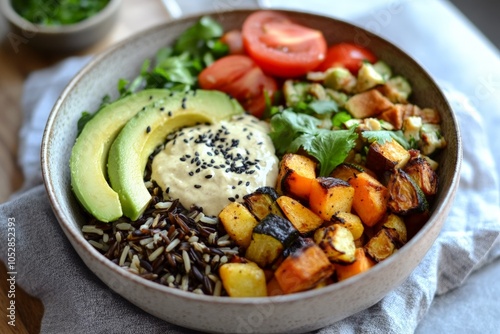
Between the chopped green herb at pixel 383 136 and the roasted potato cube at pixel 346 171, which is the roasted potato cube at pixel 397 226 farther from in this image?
the chopped green herb at pixel 383 136

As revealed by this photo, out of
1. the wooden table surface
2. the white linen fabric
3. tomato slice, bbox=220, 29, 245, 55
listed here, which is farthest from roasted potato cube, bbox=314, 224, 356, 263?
tomato slice, bbox=220, 29, 245, 55

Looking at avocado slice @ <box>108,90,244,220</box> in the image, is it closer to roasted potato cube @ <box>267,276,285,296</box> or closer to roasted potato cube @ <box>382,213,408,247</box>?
roasted potato cube @ <box>267,276,285,296</box>

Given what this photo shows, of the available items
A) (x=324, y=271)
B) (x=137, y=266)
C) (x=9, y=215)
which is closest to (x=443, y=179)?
(x=324, y=271)

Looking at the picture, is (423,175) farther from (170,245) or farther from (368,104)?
(170,245)

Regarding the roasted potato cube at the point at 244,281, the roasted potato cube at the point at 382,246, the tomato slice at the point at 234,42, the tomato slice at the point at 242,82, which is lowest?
the roasted potato cube at the point at 382,246

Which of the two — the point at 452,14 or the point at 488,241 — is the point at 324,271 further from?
the point at 452,14

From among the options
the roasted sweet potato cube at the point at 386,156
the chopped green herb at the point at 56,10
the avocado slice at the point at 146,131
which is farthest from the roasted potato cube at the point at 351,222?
the chopped green herb at the point at 56,10
